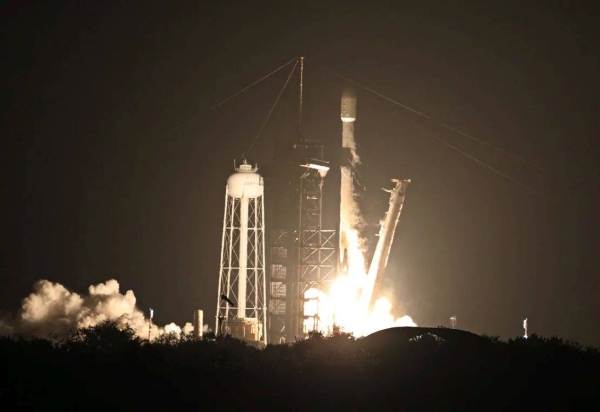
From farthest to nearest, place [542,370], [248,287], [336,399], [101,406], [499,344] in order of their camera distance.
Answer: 1. [248,287]
2. [499,344]
3. [542,370]
4. [336,399]
5. [101,406]

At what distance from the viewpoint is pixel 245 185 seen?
96.9 metres

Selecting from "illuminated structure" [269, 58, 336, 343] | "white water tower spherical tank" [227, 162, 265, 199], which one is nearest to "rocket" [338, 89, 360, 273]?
"illuminated structure" [269, 58, 336, 343]

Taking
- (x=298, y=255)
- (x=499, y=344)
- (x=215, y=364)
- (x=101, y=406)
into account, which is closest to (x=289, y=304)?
(x=298, y=255)

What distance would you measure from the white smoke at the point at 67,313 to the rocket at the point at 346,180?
429 inches

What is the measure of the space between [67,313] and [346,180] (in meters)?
19.0

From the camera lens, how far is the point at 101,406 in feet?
190

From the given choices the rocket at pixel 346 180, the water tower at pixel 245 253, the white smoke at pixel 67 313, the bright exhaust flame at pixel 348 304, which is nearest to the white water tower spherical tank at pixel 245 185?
the water tower at pixel 245 253

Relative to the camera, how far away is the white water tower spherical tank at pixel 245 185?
96.9 meters

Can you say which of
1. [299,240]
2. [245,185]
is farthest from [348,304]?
[245,185]

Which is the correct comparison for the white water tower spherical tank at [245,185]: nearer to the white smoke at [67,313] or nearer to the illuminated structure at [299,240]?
the illuminated structure at [299,240]

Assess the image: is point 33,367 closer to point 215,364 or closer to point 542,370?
point 215,364

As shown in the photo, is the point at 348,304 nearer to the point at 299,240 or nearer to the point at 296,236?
the point at 299,240

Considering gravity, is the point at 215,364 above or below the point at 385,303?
below

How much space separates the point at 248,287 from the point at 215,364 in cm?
3933
